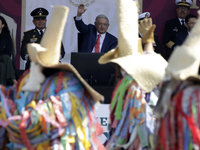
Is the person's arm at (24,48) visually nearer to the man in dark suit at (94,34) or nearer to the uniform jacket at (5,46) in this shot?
the uniform jacket at (5,46)

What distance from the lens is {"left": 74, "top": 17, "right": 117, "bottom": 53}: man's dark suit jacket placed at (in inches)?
212

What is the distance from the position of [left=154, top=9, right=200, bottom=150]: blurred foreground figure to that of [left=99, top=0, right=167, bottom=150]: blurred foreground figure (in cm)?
39

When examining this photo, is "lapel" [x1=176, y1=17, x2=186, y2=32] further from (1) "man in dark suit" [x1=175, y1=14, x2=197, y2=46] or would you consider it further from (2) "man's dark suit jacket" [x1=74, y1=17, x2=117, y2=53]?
(2) "man's dark suit jacket" [x1=74, y1=17, x2=117, y2=53]

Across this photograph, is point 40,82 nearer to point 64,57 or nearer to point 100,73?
point 100,73

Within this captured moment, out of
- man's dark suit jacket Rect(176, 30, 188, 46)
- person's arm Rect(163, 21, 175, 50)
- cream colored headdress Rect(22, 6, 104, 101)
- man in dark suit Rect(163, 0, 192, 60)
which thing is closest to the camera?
cream colored headdress Rect(22, 6, 104, 101)

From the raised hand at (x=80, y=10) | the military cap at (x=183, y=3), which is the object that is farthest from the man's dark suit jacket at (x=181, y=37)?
the raised hand at (x=80, y=10)

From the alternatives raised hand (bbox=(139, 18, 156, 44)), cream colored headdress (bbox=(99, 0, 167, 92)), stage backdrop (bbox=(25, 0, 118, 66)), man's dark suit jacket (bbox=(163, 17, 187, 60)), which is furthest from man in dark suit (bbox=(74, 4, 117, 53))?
cream colored headdress (bbox=(99, 0, 167, 92))

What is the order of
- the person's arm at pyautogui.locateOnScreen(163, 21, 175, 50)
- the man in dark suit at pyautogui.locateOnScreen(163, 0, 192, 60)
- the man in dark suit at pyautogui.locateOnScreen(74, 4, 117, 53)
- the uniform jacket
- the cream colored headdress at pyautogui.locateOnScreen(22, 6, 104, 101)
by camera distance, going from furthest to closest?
the man in dark suit at pyautogui.locateOnScreen(163, 0, 192, 60) → the person's arm at pyautogui.locateOnScreen(163, 21, 175, 50) → the man in dark suit at pyautogui.locateOnScreen(74, 4, 117, 53) → the uniform jacket → the cream colored headdress at pyautogui.locateOnScreen(22, 6, 104, 101)

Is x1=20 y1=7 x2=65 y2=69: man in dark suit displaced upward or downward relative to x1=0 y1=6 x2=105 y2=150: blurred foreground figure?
upward

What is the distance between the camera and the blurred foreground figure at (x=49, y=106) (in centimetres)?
229

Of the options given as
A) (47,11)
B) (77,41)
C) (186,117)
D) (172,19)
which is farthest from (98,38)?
(186,117)

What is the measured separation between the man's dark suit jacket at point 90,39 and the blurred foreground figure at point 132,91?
251 centimetres

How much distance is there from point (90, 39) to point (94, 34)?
14cm

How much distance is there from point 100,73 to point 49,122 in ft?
6.95
